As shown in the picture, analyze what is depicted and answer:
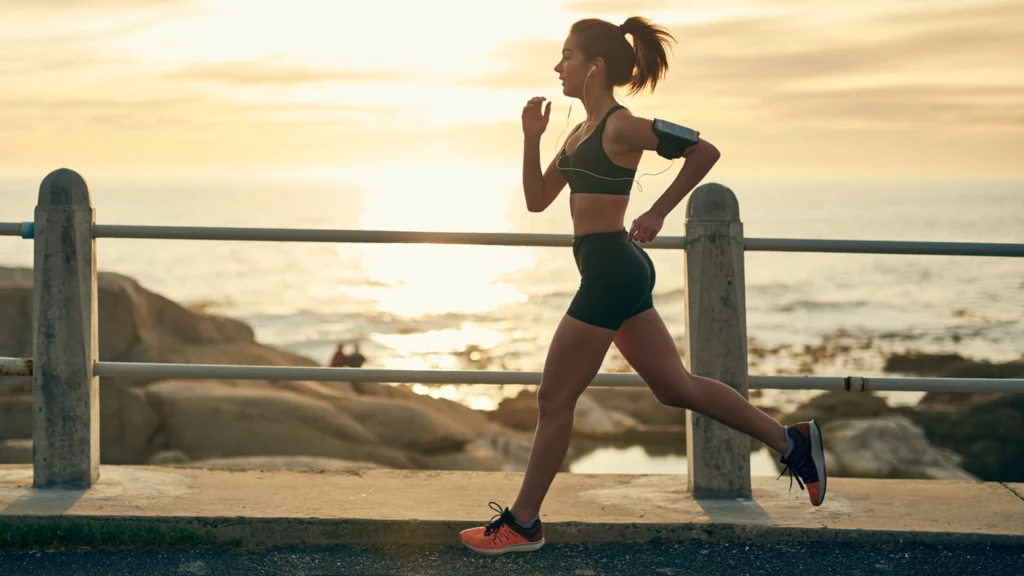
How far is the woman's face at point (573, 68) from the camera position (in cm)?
388

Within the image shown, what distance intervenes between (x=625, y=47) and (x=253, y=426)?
9.62 metres

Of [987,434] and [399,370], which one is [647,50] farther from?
[987,434]

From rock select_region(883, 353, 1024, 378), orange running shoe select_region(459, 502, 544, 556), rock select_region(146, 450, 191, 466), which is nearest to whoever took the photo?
orange running shoe select_region(459, 502, 544, 556)

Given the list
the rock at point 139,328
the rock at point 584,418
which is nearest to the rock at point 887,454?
the rock at point 584,418

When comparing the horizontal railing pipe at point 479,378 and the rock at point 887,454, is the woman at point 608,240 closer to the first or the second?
the horizontal railing pipe at point 479,378

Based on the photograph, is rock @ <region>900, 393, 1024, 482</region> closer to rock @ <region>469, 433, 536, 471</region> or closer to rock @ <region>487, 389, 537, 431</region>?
rock @ <region>469, 433, 536, 471</region>

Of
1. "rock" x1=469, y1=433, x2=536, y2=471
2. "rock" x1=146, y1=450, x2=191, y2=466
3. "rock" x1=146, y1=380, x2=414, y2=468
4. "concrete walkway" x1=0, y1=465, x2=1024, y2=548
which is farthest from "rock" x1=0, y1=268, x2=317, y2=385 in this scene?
"concrete walkway" x1=0, y1=465, x2=1024, y2=548

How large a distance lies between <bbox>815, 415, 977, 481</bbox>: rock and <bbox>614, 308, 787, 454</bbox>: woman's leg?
11935 millimetres

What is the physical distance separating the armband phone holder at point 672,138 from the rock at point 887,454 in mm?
12536

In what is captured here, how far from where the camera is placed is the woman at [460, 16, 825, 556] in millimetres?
3783

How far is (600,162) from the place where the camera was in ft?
12.5

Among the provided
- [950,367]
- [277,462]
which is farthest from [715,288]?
[950,367]

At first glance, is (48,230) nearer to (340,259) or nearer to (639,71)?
(639,71)

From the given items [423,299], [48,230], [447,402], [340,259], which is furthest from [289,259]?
[48,230]
